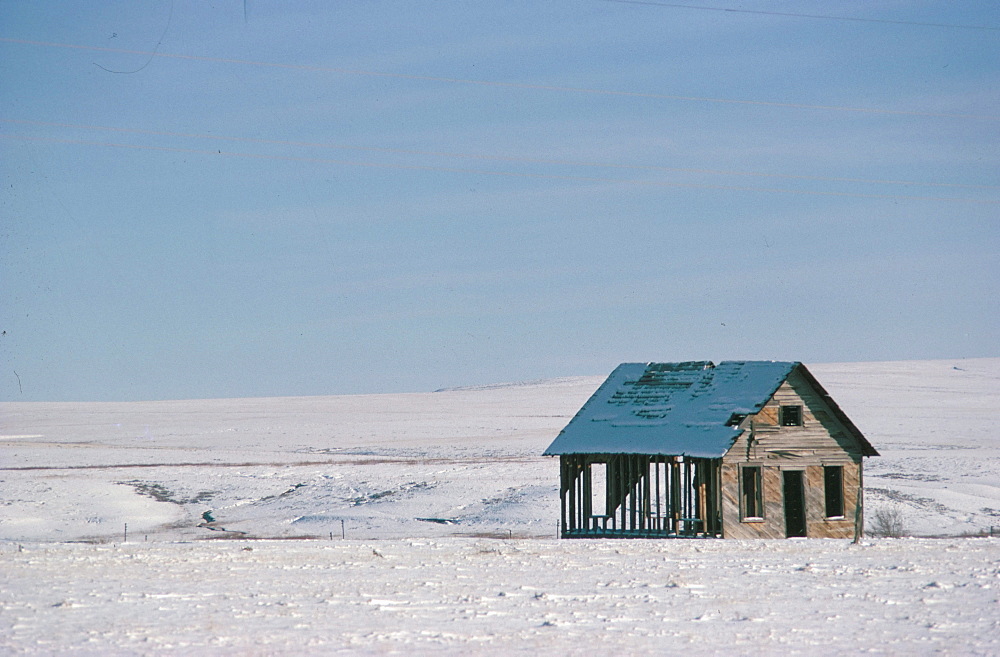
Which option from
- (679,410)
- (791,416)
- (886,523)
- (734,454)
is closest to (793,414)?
(791,416)

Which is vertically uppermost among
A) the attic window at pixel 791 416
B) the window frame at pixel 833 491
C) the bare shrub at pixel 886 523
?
the attic window at pixel 791 416

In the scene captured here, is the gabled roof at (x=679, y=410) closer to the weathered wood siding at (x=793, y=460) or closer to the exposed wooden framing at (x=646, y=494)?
the weathered wood siding at (x=793, y=460)

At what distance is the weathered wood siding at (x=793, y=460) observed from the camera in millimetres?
24266

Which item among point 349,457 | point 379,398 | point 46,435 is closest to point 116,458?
point 349,457

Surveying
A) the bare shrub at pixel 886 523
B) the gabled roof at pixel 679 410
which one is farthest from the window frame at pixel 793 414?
the bare shrub at pixel 886 523

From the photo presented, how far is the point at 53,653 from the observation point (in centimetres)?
1086

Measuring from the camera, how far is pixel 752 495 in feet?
81.3

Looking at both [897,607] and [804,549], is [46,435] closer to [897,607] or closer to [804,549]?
[804,549]

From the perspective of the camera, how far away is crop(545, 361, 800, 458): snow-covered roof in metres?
24.2

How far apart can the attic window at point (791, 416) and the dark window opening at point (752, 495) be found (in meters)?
1.14

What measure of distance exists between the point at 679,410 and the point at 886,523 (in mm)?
6488

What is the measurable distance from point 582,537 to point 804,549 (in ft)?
20.4

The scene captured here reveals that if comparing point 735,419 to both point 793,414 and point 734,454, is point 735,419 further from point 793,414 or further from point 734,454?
point 793,414

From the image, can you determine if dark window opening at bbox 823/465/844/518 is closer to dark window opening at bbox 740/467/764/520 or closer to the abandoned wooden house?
the abandoned wooden house
